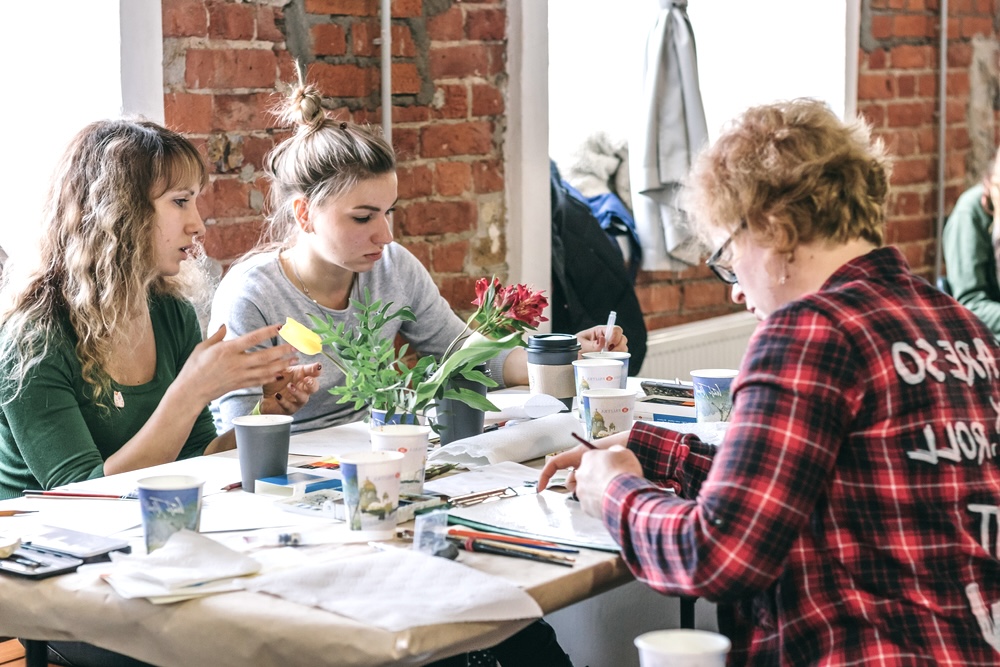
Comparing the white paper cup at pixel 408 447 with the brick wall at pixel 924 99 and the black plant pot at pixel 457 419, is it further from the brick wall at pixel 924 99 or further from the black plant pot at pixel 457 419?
the brick wall at pixel 924 99

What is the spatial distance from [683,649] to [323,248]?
5.17ft

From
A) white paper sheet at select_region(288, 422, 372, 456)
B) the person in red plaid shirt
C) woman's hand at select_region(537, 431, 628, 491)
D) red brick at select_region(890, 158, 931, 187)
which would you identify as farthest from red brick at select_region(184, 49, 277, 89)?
red brick at select_region(890, 158, 931, 187)

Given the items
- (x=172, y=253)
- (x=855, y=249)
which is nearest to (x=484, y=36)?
(x=172, y=253)

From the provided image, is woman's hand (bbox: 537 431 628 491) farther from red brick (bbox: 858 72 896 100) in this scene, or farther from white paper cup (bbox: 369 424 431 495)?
red brick (bbox: 858 72 896 100)

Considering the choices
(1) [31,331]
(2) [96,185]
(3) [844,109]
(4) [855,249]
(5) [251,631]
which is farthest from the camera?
(3) [844,109]

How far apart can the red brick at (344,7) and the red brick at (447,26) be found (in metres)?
0.16

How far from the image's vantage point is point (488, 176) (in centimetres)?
338

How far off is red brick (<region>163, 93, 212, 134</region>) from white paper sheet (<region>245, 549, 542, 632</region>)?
5.42 feet

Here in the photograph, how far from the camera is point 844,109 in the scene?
4660 mm

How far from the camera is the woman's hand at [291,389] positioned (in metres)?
2.08

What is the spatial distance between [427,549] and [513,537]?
0.10m

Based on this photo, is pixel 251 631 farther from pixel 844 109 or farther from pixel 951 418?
pixel 844 109

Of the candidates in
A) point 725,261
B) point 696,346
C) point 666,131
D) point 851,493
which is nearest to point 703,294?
point 696,346

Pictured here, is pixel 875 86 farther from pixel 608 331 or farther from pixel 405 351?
pixel 405 351
